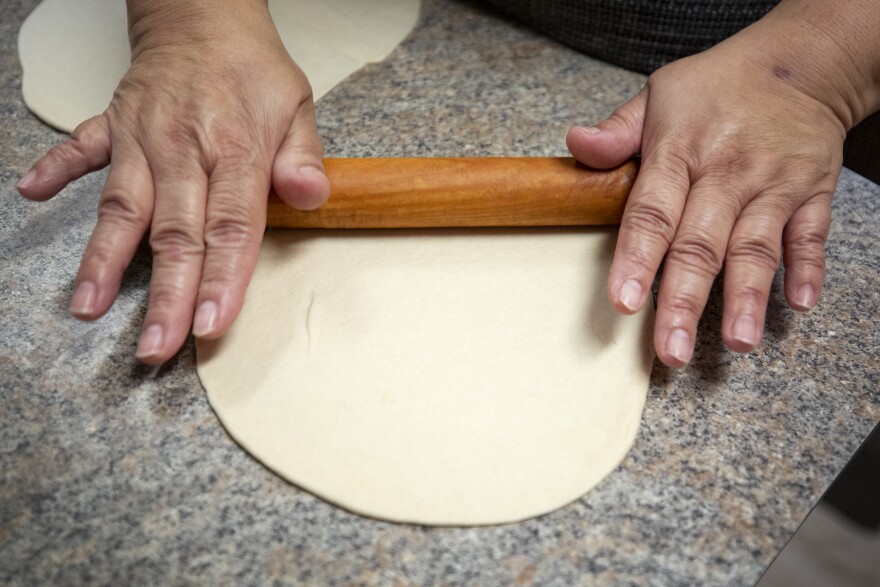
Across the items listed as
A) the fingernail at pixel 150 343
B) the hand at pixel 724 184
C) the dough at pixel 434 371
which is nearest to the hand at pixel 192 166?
the fingernail at pixel 150 343

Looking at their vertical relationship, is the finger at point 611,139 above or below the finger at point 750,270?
above

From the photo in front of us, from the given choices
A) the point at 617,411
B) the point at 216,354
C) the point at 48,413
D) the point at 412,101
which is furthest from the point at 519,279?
the point at 48,413

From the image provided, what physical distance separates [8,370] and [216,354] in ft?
1.02

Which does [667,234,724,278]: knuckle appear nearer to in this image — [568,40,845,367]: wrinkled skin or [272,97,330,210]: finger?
[568,40,845,367]: wrinkled skin

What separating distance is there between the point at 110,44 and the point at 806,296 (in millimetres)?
1492

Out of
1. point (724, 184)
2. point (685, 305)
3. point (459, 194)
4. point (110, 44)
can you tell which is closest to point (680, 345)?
point (685, 305)

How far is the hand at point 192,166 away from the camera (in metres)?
0.90

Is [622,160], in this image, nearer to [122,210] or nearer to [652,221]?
[652,221]

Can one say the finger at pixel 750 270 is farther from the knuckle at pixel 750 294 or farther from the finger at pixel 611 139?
the finger at pixel 611 139

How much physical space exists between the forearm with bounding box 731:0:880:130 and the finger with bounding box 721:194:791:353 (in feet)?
0.80

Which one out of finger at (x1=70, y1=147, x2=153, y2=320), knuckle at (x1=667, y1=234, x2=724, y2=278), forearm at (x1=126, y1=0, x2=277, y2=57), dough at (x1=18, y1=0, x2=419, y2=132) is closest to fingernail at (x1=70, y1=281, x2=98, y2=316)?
finger at (x1=70, y1=147, x2=153, y2=320)

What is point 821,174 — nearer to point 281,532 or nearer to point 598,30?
point 598,30

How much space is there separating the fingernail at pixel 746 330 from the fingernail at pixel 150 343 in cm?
76

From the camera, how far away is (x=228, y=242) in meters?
0.92
